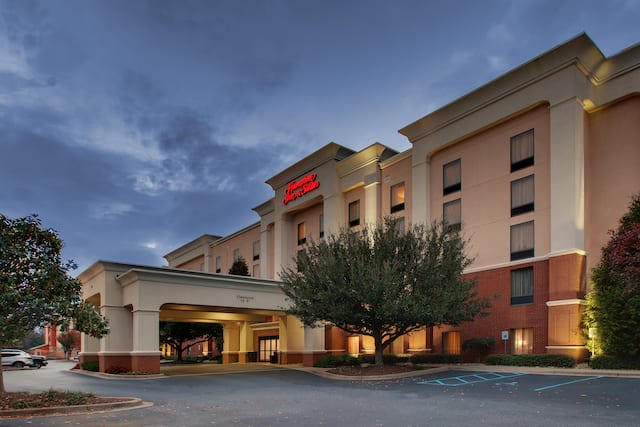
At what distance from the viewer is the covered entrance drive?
2822cm

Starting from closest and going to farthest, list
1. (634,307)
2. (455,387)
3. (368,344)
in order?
(455,387)
(634,307)
(368,344)

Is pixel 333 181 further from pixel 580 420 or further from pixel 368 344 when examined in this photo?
pixel 580 420

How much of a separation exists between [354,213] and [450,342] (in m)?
12.9

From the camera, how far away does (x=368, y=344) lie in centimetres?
3850

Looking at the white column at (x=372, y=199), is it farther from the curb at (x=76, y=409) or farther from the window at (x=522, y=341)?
the curb at (x=76, y=409)

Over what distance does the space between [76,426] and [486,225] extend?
83.5ft

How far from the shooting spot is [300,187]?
1793 inches

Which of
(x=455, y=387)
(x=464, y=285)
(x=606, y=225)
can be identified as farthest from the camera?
(x=606, y=225)

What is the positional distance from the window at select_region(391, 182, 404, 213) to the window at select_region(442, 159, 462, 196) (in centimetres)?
370

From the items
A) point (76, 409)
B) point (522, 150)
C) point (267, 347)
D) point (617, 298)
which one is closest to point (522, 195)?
point (522, 150)

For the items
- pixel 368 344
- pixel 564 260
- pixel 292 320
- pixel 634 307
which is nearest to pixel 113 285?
pixel 292 320

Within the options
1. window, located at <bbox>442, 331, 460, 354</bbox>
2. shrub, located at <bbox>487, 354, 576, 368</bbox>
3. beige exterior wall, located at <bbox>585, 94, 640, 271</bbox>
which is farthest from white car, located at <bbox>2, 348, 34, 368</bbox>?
beige exterior wall, located at <bbox>585, 94, 640, 271</bbox>

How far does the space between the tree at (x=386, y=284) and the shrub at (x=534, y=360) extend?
2896 mm

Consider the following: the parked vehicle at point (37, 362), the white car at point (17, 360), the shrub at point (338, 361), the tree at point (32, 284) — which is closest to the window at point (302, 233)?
the shrub at point (338, 361)
